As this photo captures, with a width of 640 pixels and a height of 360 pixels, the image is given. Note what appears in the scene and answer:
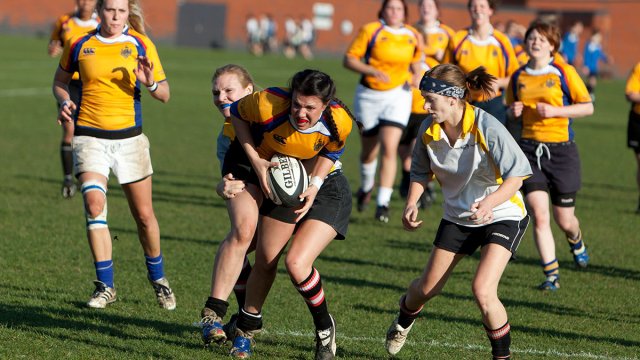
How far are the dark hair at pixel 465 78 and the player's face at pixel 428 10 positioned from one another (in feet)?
20.8

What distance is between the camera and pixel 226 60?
1766 inches

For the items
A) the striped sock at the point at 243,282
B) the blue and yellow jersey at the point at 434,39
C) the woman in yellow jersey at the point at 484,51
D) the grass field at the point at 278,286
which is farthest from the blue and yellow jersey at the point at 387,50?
the striped sock at the point at 243,282

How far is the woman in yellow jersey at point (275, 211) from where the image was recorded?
571 cm

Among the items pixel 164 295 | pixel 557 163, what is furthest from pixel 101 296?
pixel 557 163

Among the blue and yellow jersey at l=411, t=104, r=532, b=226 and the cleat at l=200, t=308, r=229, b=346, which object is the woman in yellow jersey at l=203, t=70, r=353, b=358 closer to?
the cleat at l=200, t=308, r=229, b=346

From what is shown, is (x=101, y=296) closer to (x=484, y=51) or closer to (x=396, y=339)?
(x=396, y=339)

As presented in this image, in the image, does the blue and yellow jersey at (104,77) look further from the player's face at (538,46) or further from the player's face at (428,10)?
the player's face at (428,10)

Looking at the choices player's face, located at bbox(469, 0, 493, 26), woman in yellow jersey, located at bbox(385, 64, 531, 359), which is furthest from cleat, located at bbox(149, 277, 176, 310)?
player's face, located at bbox(469, 0, 493, 26)

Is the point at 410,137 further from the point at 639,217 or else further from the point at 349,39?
the point at 349,39

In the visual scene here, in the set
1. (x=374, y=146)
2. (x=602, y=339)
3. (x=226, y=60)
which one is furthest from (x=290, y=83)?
(x=226, y=60)

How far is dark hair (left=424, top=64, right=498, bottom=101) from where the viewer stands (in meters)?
5.54

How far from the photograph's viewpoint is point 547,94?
27.2 feet

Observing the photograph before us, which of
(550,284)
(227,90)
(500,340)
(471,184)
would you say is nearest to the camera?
(500,340)

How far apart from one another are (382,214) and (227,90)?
534 cm
